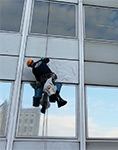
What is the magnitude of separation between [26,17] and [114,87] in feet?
11.7

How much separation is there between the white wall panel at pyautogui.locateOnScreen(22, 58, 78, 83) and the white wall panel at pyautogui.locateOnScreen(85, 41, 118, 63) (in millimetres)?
568

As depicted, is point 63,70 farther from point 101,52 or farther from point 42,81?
point 101,52

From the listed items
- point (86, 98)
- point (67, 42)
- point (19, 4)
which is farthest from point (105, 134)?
point (19, 4)

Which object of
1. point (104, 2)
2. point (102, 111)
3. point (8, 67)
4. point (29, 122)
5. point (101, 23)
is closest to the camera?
point (29, 122)

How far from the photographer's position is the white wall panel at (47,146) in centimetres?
368

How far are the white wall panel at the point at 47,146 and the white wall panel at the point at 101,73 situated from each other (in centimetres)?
174

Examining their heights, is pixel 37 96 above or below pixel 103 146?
above

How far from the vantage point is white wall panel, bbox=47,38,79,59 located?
4773mm

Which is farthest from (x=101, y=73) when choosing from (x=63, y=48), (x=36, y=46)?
(x=36, y=46)

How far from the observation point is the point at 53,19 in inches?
213

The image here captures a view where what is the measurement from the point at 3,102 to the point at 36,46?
74.3 inches

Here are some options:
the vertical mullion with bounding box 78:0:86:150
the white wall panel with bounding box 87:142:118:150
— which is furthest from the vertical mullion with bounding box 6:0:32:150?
the white wall panel with bounding box 87:142:118:150

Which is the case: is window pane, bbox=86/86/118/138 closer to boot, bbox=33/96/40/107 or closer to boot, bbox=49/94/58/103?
boot, bbox=49/94/58/103

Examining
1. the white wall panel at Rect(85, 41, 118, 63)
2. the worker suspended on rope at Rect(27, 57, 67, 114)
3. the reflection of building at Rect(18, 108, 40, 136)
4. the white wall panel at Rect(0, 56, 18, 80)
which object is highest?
the white wall panel at Rect(85, 41, 118, 63)
